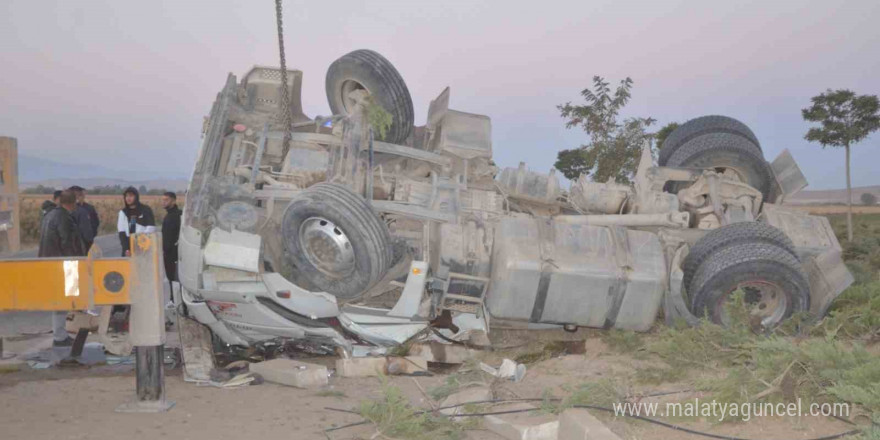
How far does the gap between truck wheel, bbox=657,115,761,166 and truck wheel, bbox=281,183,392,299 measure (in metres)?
3.87

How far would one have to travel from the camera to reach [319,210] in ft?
18.1

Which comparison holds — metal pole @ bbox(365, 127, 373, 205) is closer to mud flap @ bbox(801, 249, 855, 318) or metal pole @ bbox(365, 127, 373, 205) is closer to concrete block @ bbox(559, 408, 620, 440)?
concrete block @ bbox(559, 408, 620, 440)

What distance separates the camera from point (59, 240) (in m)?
6.84

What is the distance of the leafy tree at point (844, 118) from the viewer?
18.6 metres

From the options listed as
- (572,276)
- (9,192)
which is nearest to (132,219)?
(572,276)

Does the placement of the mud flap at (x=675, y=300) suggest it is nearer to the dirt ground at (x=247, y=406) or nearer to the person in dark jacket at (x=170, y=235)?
the dirt ground at (x=247, y=406)

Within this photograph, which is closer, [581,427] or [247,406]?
Result: [581,427]

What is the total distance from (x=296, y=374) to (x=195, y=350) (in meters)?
1.12

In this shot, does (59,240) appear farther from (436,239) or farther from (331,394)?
(436,239)

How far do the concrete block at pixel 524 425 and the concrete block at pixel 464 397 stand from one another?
0.19 metres

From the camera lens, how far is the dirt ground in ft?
13.1

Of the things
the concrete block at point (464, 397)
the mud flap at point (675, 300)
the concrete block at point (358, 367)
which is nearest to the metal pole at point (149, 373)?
the concrete block at point (358, 367)

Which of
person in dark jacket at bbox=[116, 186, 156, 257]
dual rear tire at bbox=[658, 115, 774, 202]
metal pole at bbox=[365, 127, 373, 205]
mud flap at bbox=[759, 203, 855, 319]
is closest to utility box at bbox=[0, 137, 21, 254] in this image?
person in dark jacket at bbox=[116, 186, 156, 257]

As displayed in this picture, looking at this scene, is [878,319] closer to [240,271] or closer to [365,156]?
[365,156]
